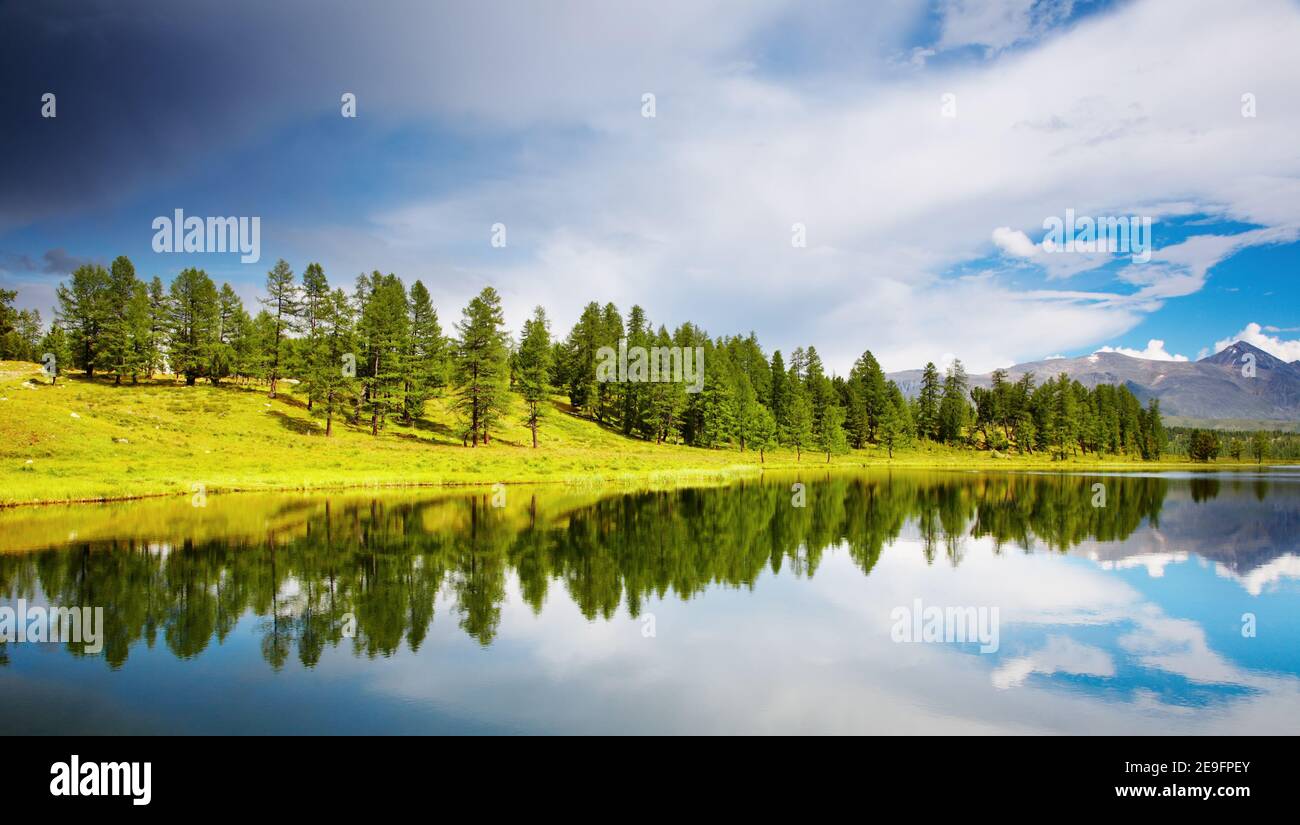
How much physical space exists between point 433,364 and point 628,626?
67715mm

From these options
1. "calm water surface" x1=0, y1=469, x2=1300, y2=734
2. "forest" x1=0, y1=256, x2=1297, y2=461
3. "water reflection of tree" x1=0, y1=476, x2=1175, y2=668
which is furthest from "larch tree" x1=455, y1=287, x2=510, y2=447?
"calm water surface" x1=0, y1=469, x2=1300, y2=734

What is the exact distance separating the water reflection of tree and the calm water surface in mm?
157

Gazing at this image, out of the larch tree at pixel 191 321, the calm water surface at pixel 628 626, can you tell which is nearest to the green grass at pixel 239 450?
the larch tree at pixel 191 321

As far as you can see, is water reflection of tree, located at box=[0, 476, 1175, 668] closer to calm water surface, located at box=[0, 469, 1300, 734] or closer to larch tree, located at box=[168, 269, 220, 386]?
calm water surface, located at box=[0, 469, 1300, 734]

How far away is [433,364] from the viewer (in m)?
78.8

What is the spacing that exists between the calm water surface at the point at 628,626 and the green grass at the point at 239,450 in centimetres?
969

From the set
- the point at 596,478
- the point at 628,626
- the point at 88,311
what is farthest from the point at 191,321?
A: the point at 628,626

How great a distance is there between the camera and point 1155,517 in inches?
1618

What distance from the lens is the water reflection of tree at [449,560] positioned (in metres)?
16.6

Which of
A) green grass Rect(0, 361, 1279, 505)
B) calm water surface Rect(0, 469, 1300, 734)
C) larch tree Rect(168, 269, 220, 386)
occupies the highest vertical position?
larch tree Rect(168, 269, 220, 386)

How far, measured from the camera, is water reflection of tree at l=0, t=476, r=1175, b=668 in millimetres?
16594

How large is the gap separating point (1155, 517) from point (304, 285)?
83.2 m

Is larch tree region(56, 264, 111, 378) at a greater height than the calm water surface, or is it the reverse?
larch tree region(56, 264, 111, 378)
